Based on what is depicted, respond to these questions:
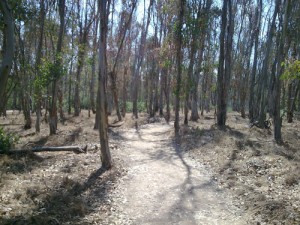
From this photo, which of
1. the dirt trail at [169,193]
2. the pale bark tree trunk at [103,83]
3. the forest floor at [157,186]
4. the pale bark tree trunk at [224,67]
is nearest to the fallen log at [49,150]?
the forest floor at [157,186]

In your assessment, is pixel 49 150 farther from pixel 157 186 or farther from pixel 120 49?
pixel 120 49

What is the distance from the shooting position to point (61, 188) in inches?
295

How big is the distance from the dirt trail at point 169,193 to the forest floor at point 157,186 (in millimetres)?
21

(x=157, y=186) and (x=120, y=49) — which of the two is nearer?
(x=157, y=186)

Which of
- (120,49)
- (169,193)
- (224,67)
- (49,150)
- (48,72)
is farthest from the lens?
(120,49)

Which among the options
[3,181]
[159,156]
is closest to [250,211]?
[159,156]

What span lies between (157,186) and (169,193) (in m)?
0.59

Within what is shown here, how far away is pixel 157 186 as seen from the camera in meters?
8.10

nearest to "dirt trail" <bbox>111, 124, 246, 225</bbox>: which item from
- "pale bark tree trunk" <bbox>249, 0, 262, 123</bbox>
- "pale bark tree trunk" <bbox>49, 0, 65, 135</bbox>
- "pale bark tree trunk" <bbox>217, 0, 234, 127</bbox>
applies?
"pale bark tree trunk" <bbox>49, 0, 65, 135</bbox>

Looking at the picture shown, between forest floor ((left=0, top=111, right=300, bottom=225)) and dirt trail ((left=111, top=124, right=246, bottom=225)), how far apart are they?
2 centimetres

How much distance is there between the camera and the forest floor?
6184mm

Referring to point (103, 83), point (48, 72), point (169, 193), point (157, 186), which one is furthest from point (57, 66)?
point (169, 193)

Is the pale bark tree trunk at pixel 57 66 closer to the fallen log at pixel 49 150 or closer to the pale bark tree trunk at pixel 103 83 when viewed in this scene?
the fallen log at pixel 49 150

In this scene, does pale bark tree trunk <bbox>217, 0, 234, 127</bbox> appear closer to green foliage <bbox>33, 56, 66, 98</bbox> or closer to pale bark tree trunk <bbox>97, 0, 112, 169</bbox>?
green foliage <bbox>33, 56, 66, 98</bbox>
